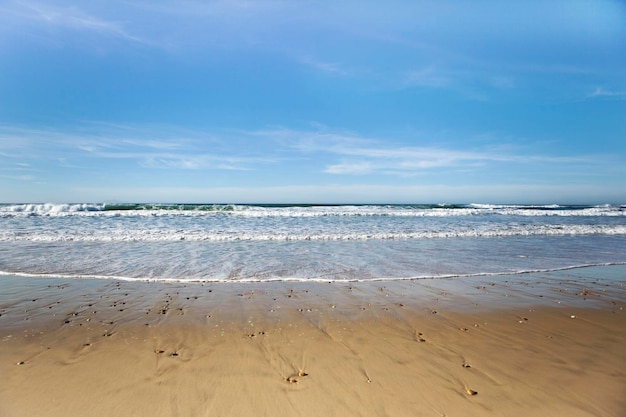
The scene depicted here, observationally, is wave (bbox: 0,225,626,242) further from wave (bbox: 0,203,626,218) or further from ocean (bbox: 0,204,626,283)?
wave (bbox: 0,203,626,218)

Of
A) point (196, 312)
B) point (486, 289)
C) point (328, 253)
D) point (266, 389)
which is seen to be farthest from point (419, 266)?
point (266, 389)

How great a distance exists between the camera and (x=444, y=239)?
48.0 feet

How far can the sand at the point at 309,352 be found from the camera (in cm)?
285

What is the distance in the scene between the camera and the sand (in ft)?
9.36

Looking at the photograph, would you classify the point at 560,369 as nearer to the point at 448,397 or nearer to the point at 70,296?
the point at 448,397

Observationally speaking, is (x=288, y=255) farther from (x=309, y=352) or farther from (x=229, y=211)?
(x=229, y=211)

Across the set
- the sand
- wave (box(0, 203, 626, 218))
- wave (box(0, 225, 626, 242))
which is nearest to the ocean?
wave (box(0, 225, 626, 242))

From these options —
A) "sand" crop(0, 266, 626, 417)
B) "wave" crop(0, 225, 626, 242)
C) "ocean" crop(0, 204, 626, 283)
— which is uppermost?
"wave" crop(0, 225, 626, 242)

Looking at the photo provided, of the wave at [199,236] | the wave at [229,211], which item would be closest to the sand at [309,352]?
the wave at [199,236]

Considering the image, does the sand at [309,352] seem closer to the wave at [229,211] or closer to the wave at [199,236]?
the wave at [199,236]

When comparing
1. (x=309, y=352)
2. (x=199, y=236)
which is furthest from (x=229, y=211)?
(x=309, y=352)

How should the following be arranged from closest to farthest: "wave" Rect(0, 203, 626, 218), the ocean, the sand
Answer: the sand → the ocean → "wave" Rect(0, 203, 626, 218)

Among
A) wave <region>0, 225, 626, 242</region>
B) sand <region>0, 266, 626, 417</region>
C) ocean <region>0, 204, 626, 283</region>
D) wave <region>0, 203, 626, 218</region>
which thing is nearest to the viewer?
sand <region>0, 266, 626, 417</region>

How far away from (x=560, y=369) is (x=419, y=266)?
548 cm
